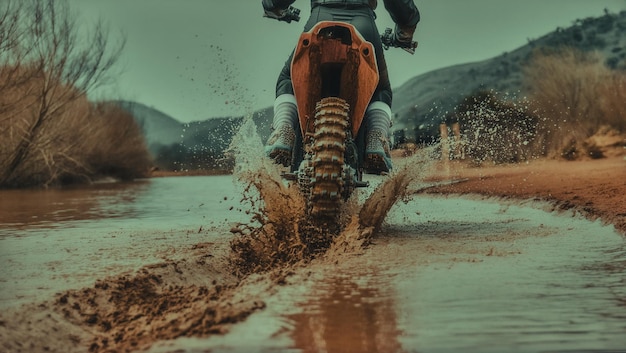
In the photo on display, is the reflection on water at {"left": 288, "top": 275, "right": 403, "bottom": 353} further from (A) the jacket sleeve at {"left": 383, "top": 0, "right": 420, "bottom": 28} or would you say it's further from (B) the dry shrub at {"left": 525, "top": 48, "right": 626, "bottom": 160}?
(B) the dry shrub at {"left": 525, "top": 48, "right": 626, "bottom": 160}

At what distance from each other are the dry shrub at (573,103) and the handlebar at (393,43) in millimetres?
14977

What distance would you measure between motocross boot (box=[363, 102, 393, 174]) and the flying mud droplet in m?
0.39

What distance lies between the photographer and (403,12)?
23.7 ft

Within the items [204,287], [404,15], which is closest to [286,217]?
[204,287]

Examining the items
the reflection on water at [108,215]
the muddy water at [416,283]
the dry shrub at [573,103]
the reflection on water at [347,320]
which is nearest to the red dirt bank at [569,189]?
the muddy water at [416,283]

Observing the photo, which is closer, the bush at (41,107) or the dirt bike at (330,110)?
the dirt bike at (330,110)

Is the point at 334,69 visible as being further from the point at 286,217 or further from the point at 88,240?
the point at 88,240

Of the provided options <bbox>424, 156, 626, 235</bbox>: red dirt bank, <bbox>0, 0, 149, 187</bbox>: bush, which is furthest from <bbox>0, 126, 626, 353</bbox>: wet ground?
<bbox>0, 0, 149, 187</bbox>: bush

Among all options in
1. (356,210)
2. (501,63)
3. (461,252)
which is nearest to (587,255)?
(461,252)

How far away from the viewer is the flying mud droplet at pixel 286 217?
587 cm

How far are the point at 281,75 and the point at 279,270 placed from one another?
2373 mm

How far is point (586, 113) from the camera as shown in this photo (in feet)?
91.8

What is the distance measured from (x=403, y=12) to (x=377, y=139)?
54.6 inches

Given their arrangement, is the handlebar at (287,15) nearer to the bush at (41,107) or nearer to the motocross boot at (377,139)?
the motocross boot at (377,139)
